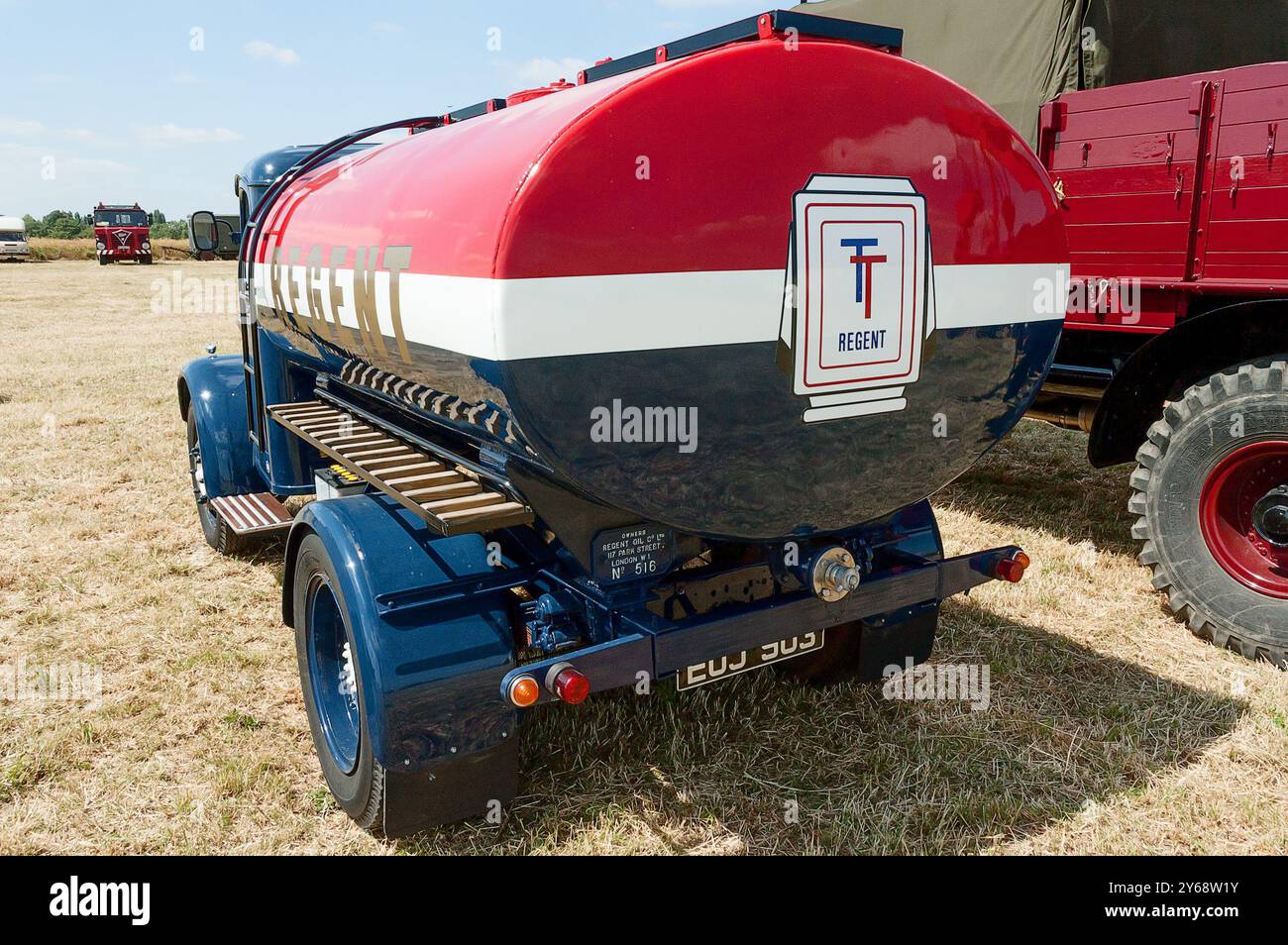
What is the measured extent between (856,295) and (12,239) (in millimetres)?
49371

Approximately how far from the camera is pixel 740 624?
2805 mm

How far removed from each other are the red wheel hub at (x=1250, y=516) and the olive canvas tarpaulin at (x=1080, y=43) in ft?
7.10

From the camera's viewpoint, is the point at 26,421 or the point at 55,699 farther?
the point at 26,421

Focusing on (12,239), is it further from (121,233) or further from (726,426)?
(726,426)

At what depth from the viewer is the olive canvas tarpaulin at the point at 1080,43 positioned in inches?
200

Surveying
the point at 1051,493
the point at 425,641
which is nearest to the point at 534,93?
the point at 425,641

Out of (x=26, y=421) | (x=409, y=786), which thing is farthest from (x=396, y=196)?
(x=26, y=421)

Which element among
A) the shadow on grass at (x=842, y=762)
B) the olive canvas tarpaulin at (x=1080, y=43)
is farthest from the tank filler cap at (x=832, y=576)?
the olive canvas tarpaulin at (x=1080, y=43)

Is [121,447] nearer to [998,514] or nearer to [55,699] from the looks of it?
[55,699]

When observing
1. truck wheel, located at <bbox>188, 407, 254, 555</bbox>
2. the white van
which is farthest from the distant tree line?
truck wheel, located at <bbox>188, 407, 254, 555</bbox>

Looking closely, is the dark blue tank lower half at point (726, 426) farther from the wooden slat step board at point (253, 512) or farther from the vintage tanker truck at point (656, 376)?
the wooden slat step board at point (253, 512)

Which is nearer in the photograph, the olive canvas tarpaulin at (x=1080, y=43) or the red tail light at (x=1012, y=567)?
the red tail light at (x=1012, y=567)

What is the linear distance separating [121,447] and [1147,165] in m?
7.86

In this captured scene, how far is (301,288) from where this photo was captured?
382 cm
